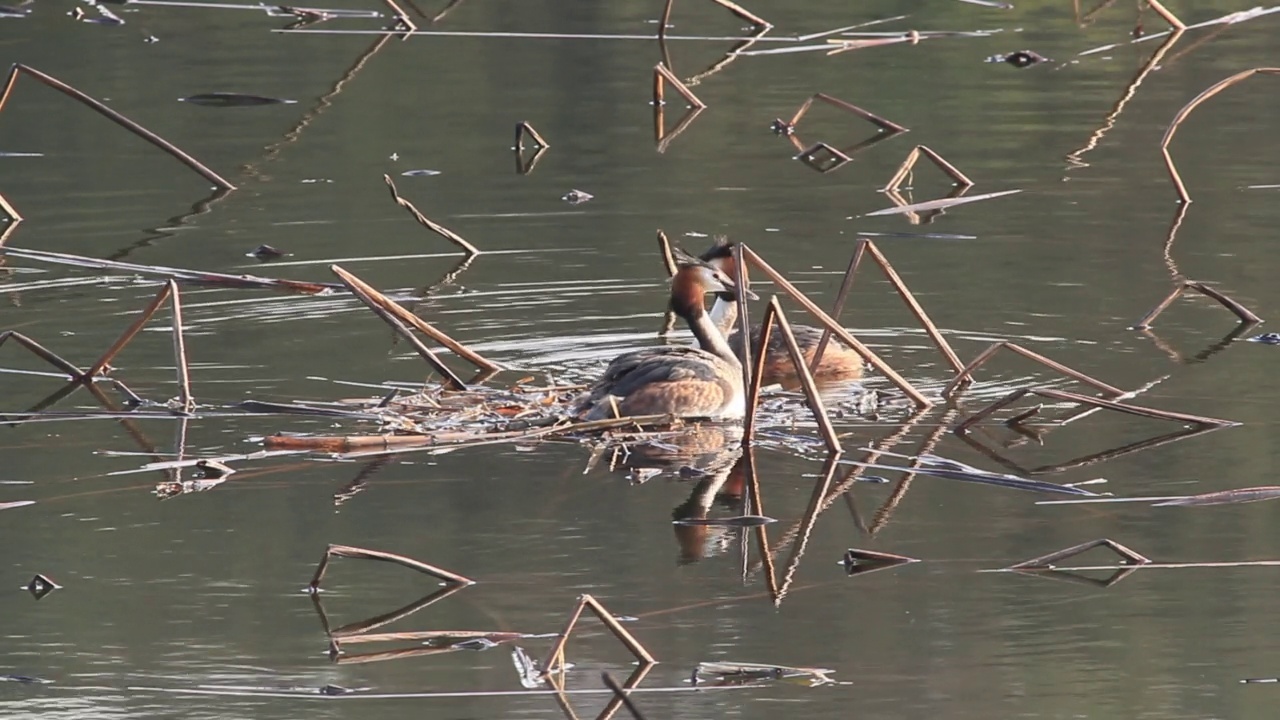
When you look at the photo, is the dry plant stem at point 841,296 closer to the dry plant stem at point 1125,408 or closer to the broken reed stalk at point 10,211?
the dry plant stem at point 1125,408

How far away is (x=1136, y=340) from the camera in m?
10.1

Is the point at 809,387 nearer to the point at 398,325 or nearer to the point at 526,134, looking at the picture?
the point at 398,325

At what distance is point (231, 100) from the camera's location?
17.7m

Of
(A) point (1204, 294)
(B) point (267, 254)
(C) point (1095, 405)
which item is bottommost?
(B) point (267, 254)

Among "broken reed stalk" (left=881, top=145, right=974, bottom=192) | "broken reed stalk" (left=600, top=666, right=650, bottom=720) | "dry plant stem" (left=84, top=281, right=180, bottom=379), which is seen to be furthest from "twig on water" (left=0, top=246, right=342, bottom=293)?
"broken reed stalk" (left=600, top=666, right=650, bottom=720)

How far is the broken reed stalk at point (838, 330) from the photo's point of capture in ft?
28.2

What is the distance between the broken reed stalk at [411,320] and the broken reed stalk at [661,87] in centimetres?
643

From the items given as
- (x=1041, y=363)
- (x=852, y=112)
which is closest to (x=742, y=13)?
(x=852, y=112)

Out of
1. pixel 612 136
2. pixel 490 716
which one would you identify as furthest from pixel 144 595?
pixel 612 136

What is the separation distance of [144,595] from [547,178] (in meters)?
7.97

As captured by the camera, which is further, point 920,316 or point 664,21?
point 664,21

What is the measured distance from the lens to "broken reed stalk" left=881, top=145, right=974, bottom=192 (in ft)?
44.1

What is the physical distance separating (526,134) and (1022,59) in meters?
Answer: 5.19

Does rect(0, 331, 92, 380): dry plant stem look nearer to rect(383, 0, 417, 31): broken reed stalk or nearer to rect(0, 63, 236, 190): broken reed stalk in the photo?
rect(0, 63, 236, 190): broken reed stalk
